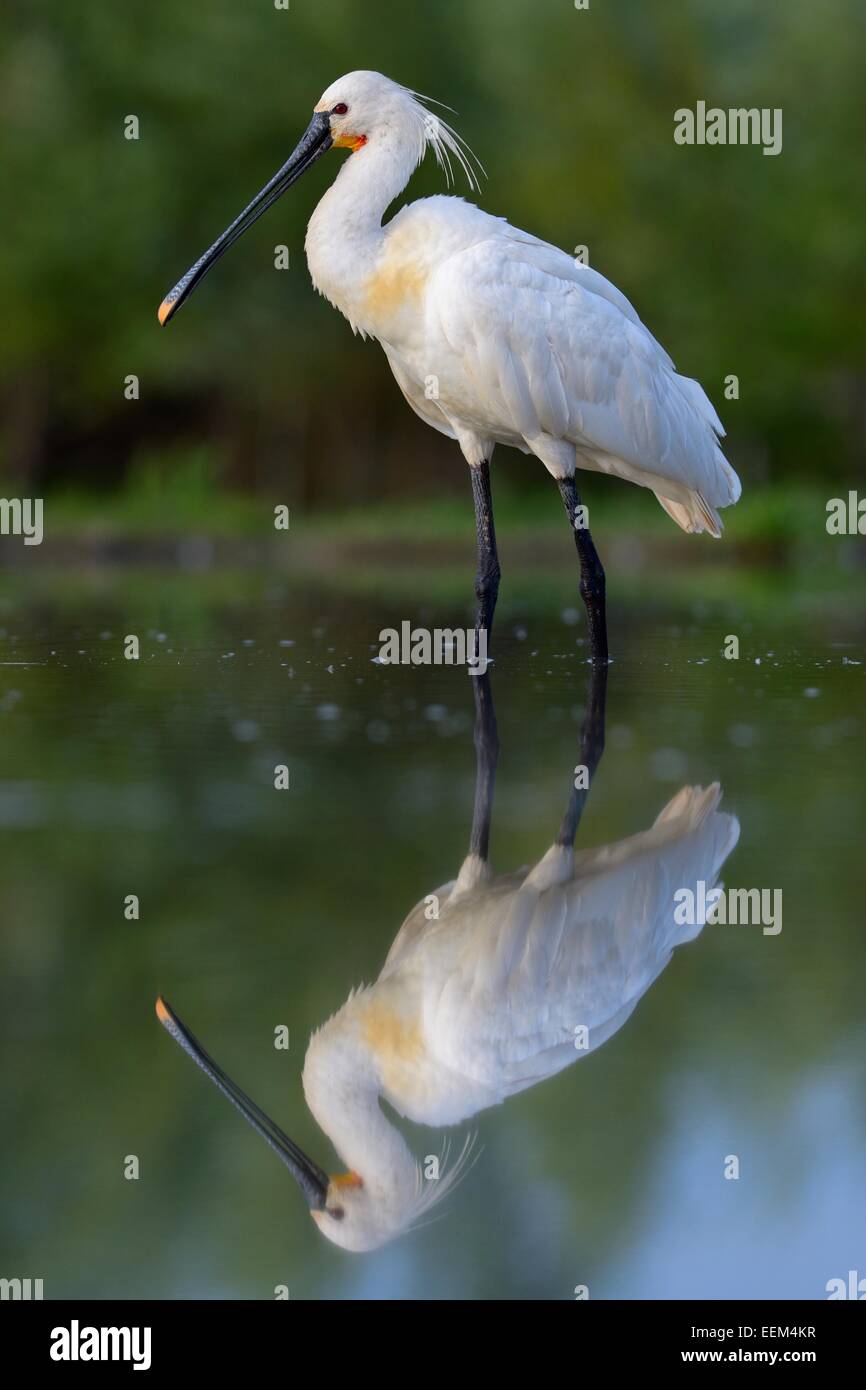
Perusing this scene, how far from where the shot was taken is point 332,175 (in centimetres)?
2230

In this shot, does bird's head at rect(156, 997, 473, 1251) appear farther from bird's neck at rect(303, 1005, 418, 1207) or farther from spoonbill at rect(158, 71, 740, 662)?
spoonbill at rect(158, 71, 740, 662)

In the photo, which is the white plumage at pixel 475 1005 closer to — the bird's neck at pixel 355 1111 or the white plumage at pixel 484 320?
the bird's neck at pixel 355 1111

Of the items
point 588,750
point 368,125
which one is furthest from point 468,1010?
point 368,125

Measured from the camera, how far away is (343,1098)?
3062mm

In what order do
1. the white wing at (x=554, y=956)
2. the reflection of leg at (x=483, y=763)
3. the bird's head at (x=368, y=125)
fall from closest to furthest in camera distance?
the white wing at (x=554, y=956), the reflection of leg at (x=483, y=763), the bird's head at (x=368, y=125)

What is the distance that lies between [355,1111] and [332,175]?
66.7 feet

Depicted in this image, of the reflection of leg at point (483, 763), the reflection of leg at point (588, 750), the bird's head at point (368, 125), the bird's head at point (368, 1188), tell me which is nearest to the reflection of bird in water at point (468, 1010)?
the bird's head at point (368, 1188)

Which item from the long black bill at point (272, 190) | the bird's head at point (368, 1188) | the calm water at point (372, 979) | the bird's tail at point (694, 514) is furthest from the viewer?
the bird's tail at point (694, 514)

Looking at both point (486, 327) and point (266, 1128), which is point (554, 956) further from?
point (486, 327)

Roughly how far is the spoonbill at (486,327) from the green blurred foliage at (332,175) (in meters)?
14.2

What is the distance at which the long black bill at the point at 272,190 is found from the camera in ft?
28.4

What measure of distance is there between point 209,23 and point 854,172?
764 cm

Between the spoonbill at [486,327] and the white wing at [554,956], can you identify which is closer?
the white wing at [554,956]

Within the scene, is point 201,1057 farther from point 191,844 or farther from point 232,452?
point 232,452
